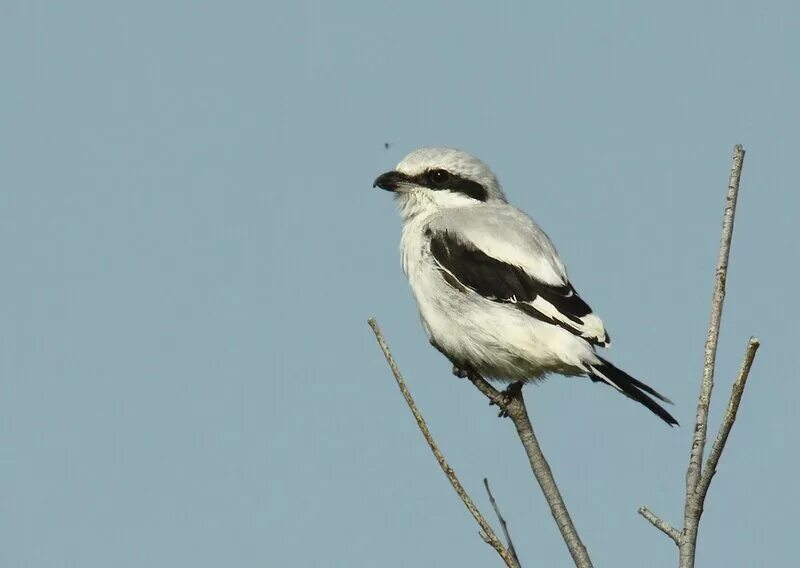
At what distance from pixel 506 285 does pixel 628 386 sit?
91 centimetres

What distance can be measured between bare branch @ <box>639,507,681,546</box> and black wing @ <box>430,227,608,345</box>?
84.8 inches

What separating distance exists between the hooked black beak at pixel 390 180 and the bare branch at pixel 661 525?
3.59 metres

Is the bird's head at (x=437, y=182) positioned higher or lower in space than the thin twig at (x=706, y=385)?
higher

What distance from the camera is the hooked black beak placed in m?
6.11

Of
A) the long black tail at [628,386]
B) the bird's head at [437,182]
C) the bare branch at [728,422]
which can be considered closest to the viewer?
the bare branch at [728,422]

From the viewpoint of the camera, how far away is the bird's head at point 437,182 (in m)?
6.07

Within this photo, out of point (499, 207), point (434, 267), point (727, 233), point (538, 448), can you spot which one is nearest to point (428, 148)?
point (499, 207)

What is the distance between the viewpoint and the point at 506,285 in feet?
16.8

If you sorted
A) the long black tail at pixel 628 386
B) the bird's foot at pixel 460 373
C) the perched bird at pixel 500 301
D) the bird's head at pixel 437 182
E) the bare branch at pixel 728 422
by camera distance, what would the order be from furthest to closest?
the bird's head at pixel 437 182 < the perched bird at pixel 500 301 < the bird's foot at pixel 460 373 < the long black tail at pixel 628 386 < the bare branch at pixel 728 422

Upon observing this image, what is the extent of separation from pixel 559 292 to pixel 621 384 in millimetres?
729

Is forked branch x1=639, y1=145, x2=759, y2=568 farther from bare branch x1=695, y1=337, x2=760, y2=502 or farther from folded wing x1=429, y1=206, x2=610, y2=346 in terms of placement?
folded wing x1=429, y1=206, x2=610, y2=346

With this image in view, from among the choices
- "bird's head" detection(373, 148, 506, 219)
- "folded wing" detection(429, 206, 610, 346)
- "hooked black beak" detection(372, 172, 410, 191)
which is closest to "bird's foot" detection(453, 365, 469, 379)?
"folded wing" detection(429, 206, 610, 346)

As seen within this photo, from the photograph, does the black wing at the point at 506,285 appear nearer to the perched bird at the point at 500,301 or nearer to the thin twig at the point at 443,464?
the perched bird at the point at 500,301

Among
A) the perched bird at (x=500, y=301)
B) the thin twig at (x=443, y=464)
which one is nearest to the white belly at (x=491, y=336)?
the perched bird at (x=500, y=301)
